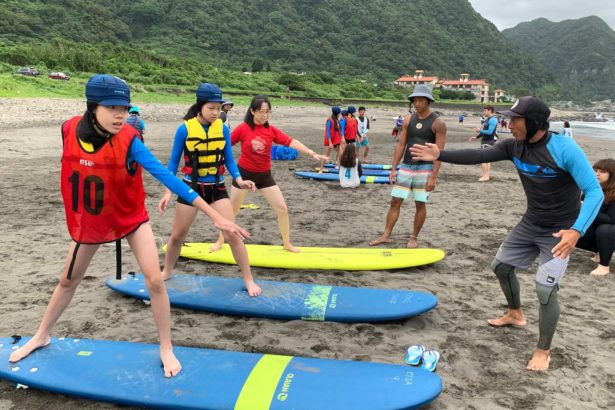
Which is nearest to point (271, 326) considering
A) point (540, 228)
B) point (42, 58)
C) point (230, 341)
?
point (230, 341)

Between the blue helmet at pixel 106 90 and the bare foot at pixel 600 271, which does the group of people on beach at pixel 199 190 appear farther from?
the bare foot at pixel 600 271

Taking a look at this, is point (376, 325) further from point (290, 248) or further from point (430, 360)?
point (290, 248)

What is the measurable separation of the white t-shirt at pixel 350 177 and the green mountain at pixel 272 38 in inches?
1412

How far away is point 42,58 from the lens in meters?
39.0

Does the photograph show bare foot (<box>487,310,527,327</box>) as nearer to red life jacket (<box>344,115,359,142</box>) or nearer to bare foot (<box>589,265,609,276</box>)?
bare foot (<box>589,265,609,276</box>)

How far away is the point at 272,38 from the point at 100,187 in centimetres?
13387

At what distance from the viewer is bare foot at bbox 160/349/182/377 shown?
3260 millimetres

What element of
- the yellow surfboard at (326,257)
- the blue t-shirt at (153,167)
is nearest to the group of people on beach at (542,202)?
the yellow surfboard at (326,257)

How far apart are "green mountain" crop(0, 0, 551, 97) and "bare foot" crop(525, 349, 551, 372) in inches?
1719

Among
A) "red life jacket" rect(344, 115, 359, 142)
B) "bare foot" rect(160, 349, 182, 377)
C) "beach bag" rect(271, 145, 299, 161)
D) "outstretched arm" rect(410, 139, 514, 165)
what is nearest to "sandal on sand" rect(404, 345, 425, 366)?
"outstretched arm" rect(410, 139, 514, 165)

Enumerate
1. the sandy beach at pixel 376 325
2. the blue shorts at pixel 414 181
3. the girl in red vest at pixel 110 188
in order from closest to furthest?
the girl in red vest at pixel 110 188 < the sandy beach at pixel 376 325 < the blue shorts at pixel 414 181

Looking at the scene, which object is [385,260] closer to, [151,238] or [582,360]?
[582,360]

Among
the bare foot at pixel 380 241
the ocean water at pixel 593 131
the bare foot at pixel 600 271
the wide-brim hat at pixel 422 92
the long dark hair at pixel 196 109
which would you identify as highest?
the ocean water at pixel 593 131

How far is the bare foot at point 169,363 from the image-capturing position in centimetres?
326
